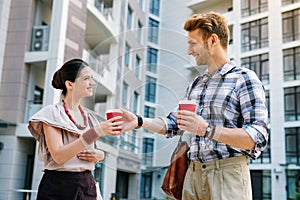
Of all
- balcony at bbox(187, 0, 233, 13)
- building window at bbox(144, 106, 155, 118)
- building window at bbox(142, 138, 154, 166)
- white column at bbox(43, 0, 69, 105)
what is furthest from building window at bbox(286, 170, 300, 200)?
building window at bbox(142, 138, 154, 166)

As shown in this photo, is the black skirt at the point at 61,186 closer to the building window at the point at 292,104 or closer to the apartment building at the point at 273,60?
the apartment building at the point at 273,60

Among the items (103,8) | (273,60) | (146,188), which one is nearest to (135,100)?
(146,188)

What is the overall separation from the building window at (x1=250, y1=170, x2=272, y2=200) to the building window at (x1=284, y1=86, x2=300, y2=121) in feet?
1.97

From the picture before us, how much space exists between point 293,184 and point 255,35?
4.47ft

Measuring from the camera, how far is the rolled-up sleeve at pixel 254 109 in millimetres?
565

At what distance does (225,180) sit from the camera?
62 centimetres

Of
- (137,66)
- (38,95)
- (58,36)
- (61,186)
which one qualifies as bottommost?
(61,186)

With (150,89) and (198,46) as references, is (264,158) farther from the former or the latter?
(198,46)

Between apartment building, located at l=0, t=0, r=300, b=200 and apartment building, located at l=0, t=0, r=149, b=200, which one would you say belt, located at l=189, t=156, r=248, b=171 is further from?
apartment building, located at l=0, t=0, r=149, b=200

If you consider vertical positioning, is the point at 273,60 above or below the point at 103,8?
below

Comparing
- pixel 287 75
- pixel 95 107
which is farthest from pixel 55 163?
pixel 287 75

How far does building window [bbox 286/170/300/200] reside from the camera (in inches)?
122

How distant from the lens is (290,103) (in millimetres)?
3320

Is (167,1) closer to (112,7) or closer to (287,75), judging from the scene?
(112,7)
